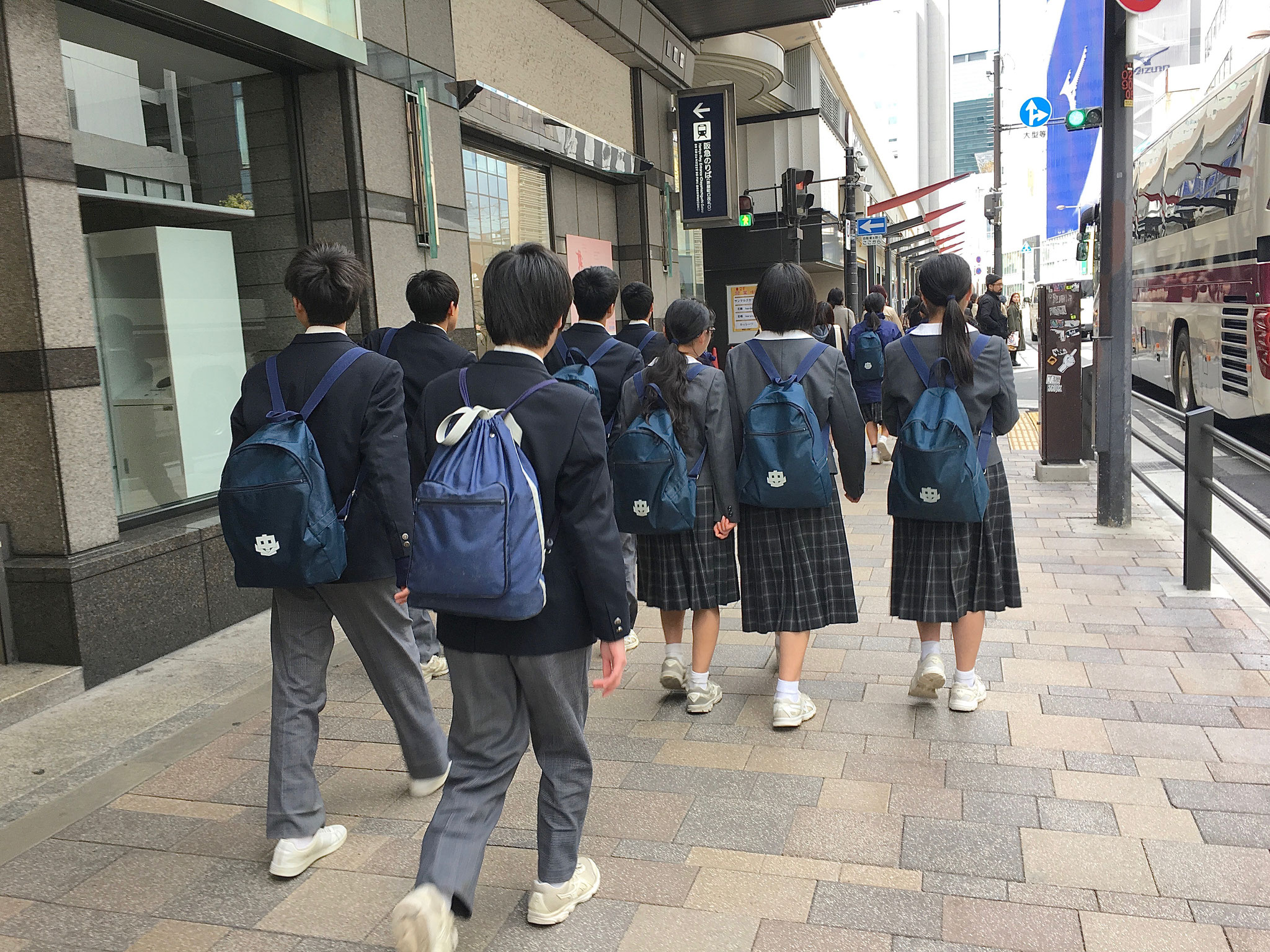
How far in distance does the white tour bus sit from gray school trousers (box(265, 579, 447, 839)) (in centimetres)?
874

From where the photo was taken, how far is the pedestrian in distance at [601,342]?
202 inches

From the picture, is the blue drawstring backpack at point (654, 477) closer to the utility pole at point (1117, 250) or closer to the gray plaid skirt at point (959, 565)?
the gray plaid skirt at point (959, 565)

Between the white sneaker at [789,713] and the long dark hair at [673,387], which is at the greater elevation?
the long dark hair at [673,387]

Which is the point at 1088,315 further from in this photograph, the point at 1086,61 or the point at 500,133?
the point at 500,133

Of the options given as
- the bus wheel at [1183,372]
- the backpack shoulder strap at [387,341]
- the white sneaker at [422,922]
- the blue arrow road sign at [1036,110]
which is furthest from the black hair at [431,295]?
the blue arrow road sign at [1036,110]

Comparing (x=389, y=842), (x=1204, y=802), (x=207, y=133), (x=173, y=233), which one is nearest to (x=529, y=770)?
(x=389, y=842)

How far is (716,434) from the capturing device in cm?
419

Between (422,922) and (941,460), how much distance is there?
8.43 ft

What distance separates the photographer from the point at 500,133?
8.93 m

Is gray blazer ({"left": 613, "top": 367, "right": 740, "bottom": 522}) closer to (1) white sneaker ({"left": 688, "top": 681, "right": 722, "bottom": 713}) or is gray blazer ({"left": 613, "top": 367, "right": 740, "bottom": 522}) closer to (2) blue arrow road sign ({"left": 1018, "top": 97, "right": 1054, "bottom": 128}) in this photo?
(1) white sneaker ({"left": 688, "top": 681, "right": 722, "bottom": 713})

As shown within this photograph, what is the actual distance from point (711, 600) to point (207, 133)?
4.40 meters

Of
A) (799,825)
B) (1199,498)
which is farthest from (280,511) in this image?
(1199,498)

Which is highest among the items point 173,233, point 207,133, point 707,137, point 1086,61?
point 1086,61

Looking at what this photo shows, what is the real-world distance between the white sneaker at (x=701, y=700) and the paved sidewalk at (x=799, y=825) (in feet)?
0.18
